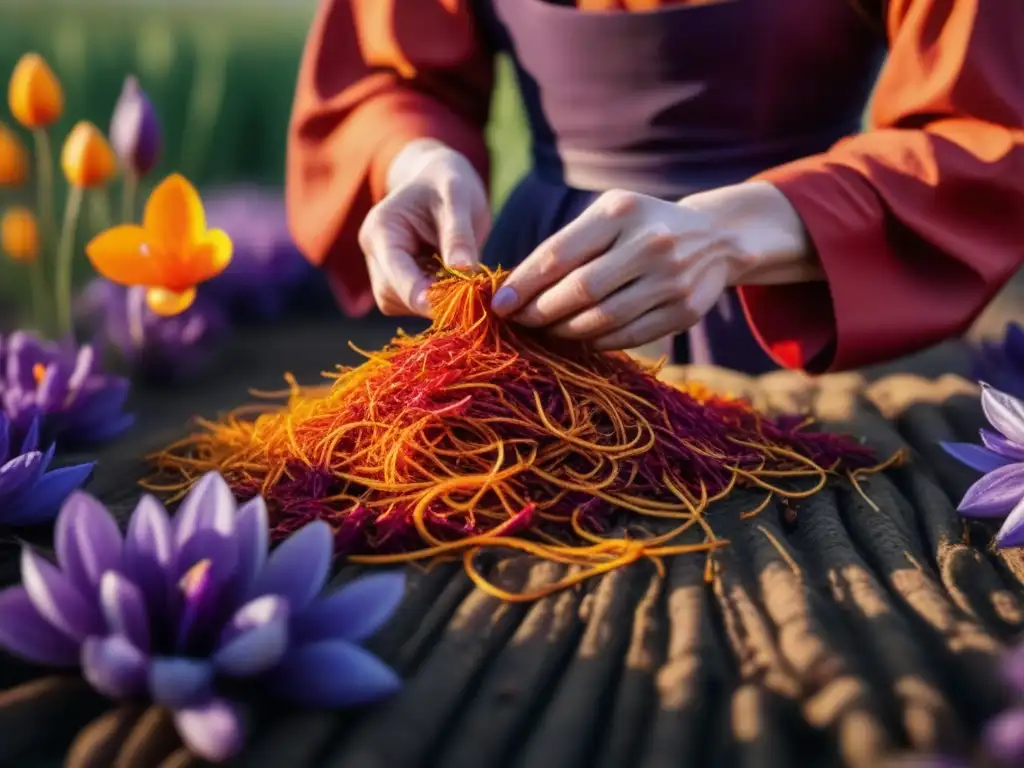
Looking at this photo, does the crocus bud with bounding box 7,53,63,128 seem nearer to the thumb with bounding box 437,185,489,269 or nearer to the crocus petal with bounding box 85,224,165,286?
the crocus petal with bounding box 85,224,165,286

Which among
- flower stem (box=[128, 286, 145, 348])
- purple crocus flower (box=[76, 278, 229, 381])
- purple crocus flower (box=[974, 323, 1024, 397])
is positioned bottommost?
purple crocus flower (box=[76, 278, 229, 381])

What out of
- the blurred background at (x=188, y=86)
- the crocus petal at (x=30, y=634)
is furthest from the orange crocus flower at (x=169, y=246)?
the blurred background at (x=188, y=86)

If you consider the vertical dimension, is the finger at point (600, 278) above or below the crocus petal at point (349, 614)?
above

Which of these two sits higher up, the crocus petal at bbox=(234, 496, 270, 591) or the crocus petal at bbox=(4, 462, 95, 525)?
the crocus petal at bbox=(234, 496, 270, 591)

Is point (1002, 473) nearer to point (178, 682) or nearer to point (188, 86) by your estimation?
point (178, 682)

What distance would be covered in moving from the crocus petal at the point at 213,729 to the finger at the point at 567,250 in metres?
0.35

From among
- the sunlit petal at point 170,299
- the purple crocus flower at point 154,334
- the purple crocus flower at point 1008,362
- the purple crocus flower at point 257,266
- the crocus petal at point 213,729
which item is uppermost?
the crocus petal at point 213,729

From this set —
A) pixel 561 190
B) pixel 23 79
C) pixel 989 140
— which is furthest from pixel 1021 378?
pixel 23 79

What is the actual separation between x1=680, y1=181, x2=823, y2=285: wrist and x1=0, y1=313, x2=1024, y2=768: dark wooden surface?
0.19 m

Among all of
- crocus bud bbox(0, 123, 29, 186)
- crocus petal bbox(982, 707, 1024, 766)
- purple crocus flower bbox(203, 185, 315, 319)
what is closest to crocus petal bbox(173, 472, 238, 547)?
crocus petal bbox(982, 707, 1024, 766)

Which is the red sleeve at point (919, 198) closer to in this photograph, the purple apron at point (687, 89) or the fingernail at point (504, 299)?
→ the purple apron at point (687, 89)

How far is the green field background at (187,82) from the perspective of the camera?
2.27m

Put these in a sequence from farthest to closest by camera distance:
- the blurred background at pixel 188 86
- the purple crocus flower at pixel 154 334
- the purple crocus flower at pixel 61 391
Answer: the blurred background at pixel 188 86 → the purple crocus flower at pixel 154 334 → the purple crocus flower at pixel 61 391

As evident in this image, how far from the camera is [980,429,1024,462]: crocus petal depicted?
0.67 m
